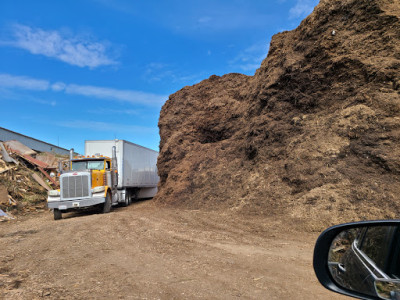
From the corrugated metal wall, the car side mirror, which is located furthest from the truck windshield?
the car side mirror

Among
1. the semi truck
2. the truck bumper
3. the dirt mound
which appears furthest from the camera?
the semi truck

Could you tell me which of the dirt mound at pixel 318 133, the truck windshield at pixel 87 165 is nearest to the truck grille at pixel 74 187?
the truck windshield at pixel 87 165

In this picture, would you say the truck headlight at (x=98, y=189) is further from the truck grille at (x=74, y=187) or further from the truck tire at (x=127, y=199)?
the truck tire at (x=127, y=199)

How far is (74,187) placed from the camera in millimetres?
14609

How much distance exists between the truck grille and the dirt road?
408 cm

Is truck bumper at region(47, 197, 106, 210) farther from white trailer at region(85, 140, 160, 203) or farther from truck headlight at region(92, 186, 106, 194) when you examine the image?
white trailer at region(85, 140, 160, 203)

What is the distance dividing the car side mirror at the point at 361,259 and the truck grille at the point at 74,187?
46.7 ft

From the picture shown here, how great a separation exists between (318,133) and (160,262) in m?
9.12

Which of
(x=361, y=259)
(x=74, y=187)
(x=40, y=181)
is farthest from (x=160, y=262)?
(x=40, y=181)

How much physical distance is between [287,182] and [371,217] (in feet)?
12.5

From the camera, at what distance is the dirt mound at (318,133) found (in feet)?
33.7

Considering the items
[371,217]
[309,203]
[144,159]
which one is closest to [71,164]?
[144,159]

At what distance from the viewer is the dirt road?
4.70 m

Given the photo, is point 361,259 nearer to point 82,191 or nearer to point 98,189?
point 82,191
